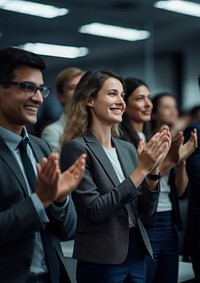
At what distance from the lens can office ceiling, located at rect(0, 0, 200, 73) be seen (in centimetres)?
643

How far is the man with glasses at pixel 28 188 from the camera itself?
4.58 feet

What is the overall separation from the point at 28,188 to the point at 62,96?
1.91 metres

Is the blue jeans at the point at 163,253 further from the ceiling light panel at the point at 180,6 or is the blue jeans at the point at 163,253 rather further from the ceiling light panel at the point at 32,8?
the ceiling light panel at the point at 180,6

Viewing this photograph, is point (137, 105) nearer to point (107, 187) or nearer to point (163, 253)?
point (163, 253)

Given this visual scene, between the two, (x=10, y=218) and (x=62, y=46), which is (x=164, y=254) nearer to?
(x=10, y=218)

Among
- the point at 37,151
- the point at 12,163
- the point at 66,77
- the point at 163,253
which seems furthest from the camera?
the point at 66,77

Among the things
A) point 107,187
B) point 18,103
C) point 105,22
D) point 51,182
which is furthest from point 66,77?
point 105,22

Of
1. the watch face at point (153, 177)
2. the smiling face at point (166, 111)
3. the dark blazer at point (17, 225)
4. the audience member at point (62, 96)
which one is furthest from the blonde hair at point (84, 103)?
the smiling face at point (166, 111)

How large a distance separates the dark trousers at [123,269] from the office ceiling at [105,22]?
4.10 meters

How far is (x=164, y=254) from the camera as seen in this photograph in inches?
96.0

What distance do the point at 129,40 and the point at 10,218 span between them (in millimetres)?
7195

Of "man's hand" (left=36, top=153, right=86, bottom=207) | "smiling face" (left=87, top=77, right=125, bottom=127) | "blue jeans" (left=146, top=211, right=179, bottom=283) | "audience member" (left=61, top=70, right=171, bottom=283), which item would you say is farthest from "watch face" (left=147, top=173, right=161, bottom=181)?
"man's hand" (left=36, top=153, right=86, bottom=207)

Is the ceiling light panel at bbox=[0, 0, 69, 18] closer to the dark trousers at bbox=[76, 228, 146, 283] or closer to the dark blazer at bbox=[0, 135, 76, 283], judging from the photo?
the dark trousers at bbox=[76, 228, 146, 283]

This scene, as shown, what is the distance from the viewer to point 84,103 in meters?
2.10
